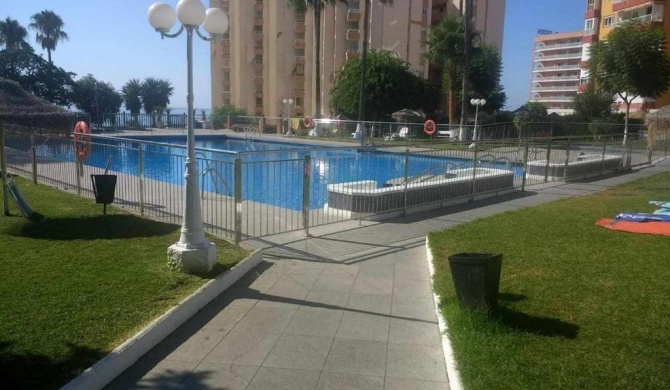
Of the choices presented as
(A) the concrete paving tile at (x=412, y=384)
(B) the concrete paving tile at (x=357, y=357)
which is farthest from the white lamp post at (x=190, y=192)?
(A) the concrete paving tile at (x=412, y=384)

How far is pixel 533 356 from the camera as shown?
172 inches

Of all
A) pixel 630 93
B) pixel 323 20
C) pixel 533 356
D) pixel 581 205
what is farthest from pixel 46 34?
pixel 533 356

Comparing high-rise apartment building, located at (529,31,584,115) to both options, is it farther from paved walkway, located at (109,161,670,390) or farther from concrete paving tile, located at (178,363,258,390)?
concrete paving tile, located at (178,363,258,390)

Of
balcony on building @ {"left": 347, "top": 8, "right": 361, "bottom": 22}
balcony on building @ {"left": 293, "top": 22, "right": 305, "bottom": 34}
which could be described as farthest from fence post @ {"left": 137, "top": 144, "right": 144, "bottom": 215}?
balcony on building @ {"left": 293, "top": 22, "right": 305, "bottom": 34}

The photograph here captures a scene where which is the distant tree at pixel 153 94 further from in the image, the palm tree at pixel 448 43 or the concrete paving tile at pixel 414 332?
the concrete paving tile at pixel 414 332

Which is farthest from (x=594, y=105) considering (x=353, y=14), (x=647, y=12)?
(x=353, y=14)

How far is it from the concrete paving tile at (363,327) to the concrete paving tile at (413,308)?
0.84ft

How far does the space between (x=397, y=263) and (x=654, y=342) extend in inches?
143

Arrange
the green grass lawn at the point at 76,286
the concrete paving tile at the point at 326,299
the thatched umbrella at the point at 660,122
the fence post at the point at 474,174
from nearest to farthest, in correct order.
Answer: the green grass lawn at the point at 76,286
the concrete paving tile at the point at 326,299
the fence post at the point at 474,174
the thatched umbrella at the point at 660,122

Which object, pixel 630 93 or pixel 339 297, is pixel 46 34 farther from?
pixel 339 297

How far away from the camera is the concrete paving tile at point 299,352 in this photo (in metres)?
4.52

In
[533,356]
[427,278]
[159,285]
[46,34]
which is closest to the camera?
[533,356]

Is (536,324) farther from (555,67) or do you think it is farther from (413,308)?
(555,67)

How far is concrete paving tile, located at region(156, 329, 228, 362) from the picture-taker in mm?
4660
